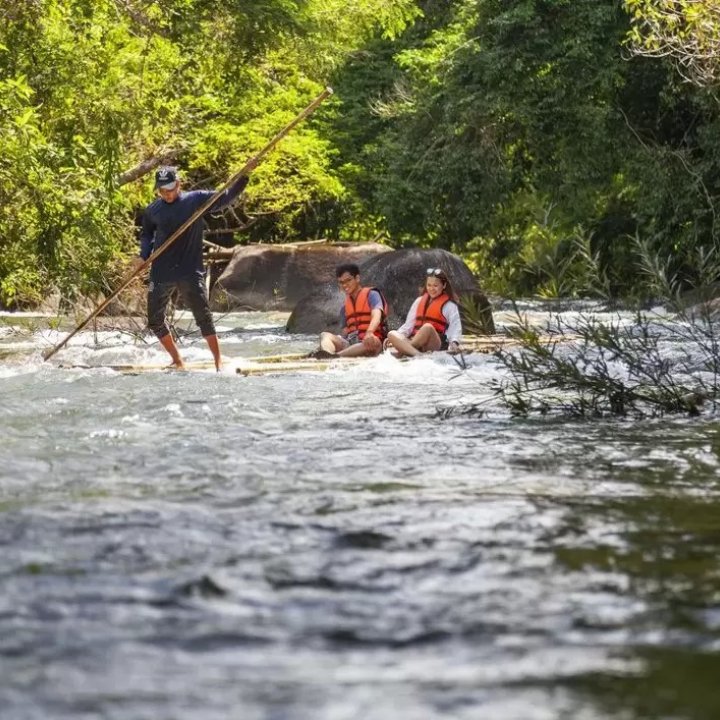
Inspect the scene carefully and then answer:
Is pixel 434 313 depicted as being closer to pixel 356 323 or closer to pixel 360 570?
pixel 356 323

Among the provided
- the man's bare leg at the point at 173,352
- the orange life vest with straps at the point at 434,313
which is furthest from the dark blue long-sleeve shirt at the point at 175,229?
the orange life vest with straps at the point at 434,313

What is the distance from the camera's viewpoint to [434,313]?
13.8 metres

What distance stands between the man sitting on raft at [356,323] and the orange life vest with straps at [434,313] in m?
0.41

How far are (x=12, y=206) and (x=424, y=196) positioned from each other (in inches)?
665

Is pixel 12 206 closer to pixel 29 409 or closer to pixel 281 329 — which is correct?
pixel 29 409

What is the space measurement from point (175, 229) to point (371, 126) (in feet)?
83.5

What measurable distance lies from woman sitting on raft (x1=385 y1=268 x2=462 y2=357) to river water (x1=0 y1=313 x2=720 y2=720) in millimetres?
5007

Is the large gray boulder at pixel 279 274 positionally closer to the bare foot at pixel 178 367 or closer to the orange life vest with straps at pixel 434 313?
the orange life vest with straps at pixel 434 313

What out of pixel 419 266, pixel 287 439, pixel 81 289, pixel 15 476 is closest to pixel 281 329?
pixel 419 266

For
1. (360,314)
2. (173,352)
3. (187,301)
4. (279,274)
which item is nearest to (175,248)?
(187,301)

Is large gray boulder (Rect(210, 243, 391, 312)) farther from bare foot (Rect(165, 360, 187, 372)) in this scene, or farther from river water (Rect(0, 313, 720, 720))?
river water (Rect(0, 313, 720, 720))

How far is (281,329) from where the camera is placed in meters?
21.8

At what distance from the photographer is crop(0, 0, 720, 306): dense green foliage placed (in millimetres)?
14812

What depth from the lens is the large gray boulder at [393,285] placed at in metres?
20.3
